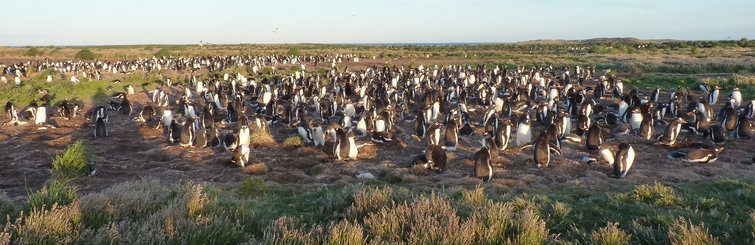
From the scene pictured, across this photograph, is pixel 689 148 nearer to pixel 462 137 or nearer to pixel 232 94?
pixel 462 137

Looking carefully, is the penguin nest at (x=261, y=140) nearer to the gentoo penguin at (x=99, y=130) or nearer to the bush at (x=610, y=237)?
the gentoo penguin at (x=99, y=130)

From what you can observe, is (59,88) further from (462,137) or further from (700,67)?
(700,67)

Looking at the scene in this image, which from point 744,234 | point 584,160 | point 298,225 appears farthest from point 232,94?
point 744,234

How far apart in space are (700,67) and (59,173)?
126ft

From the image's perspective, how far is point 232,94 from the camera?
2692 cm

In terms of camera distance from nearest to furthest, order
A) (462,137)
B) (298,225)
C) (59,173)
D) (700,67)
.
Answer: (298,225) → (59,173) → (462,137) → (700,67)

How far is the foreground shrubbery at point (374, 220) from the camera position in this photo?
17.4ft

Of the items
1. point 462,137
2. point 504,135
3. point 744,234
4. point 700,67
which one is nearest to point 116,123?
point 462,137

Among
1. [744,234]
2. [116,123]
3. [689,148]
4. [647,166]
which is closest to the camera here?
[744,234]

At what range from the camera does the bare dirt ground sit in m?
10.7

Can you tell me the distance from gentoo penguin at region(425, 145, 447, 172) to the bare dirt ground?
25 centimetres

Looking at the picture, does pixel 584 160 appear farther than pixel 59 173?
Yes

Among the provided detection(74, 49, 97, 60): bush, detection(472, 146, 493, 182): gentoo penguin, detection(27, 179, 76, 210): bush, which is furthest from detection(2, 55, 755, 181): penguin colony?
detection(74, 49, 97, 60): bush

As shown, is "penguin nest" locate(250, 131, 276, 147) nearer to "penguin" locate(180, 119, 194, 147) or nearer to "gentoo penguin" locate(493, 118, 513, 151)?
"penguin" locate(180, 119, 194, 147)
